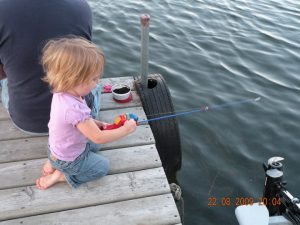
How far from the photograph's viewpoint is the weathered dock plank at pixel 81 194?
300 centimetres

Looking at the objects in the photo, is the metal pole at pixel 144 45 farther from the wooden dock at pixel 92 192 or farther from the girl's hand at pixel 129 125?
the girl's hand at pixel 129 125

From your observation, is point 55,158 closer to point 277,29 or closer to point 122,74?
point 122,74

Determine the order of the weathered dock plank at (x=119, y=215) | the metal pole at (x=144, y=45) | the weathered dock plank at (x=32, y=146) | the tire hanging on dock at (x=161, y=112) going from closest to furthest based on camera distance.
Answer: the weathered dock plank at (x=119, y=215)
the weathered dock plank at (x=32, y=146)
the metal pole at (x=144, y=45)
the tire hanging on dock at (x=161, y=112)

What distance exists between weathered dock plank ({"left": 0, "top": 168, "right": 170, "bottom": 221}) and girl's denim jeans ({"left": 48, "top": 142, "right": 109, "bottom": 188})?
7 centimetres

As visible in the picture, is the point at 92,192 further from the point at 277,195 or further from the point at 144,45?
the point at 277,195

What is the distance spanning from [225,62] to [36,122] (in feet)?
15.9

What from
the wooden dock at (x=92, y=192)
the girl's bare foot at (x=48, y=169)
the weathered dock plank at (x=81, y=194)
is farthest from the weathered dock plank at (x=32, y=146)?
the weathered dock plank at (x=81, y=194)

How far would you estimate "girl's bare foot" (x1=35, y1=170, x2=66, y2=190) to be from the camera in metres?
3.14

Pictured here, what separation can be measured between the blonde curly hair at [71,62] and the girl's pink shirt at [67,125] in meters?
0.14

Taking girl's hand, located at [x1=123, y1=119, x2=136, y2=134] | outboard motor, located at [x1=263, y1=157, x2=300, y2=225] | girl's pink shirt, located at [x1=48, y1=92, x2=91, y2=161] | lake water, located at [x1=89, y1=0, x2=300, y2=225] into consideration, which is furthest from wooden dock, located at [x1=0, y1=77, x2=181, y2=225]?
lake water, located at [x1=89, y1=0, x2=300, y2=225]

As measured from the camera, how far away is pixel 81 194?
3.13 m

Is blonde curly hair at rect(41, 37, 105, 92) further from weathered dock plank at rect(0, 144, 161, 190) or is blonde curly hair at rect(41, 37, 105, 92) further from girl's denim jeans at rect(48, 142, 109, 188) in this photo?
weathered dock plank at rect(0, 144, 161, 190)

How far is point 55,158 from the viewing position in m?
3.05

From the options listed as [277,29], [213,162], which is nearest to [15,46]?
[213,162]
